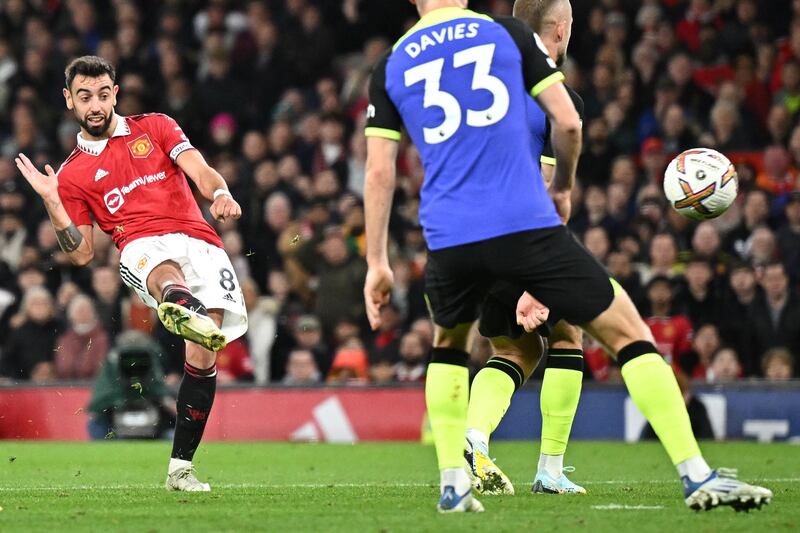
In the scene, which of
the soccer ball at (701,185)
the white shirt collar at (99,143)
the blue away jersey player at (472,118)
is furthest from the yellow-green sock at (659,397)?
the white shirt collar at (99,143)

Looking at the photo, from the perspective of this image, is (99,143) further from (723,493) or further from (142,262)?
(723,493)

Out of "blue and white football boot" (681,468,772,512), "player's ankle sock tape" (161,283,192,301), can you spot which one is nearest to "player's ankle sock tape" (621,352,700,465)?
"blue and white football boot" (681,468,772,512)

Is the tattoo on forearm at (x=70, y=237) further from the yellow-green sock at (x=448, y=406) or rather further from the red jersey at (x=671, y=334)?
the red jersey at (x=671, y=334)

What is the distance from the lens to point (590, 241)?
1338cm

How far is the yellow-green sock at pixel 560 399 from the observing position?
286 inches

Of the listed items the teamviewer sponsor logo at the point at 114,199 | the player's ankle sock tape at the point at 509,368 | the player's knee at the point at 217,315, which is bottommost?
the player's ankle sock tape at the point at 509,368

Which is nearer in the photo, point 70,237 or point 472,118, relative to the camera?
point 472,118

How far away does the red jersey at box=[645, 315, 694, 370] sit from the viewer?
12797 millimetres

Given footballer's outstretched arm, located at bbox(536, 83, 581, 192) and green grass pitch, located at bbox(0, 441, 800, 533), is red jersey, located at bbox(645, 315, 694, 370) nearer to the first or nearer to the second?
green grass pitch, located at bbox(0, 441, 800, 533)

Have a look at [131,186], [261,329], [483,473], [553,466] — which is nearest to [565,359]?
[553,466]

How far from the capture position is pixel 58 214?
26.0 ft

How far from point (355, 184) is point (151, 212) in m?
8.11

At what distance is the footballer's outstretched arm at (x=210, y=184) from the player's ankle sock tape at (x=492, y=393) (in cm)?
153

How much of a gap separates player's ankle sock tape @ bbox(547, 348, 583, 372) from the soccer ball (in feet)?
3.94
